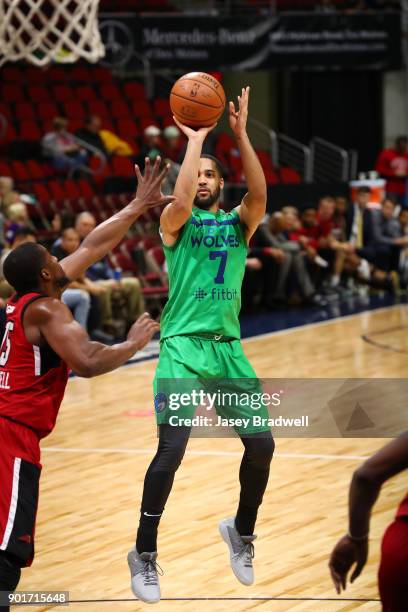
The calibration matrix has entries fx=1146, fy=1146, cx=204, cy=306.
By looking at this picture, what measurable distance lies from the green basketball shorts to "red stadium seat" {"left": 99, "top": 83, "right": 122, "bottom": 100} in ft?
44.5

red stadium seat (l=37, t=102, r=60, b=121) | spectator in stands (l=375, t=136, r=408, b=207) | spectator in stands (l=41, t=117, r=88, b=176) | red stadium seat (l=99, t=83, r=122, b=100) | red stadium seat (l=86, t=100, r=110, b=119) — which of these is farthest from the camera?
spectator in stands (l=375, t=136, r=408, b=207)

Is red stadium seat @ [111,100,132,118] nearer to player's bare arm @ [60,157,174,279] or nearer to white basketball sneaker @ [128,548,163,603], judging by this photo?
player's bare arm @ [60,157,174,279]

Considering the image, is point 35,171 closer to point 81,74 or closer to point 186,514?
point 81,74

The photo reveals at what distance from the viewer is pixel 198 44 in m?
18.2

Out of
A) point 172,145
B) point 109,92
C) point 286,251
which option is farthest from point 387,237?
point 109,92

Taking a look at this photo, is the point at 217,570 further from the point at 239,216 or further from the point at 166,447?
the point at 239,216

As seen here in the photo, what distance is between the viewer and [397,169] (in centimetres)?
2008

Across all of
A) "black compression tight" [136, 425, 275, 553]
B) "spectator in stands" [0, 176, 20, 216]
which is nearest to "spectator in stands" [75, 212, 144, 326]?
"spectator in stands" [0, 176, 20, 216]

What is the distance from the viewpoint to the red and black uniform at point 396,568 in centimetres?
311

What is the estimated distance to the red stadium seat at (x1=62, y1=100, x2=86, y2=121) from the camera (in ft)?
57.3

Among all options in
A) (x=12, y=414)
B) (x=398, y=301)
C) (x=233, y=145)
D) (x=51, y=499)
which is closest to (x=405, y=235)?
(x=398, y=301)

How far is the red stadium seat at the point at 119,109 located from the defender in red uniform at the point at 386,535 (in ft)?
50.4

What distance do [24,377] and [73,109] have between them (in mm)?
13612

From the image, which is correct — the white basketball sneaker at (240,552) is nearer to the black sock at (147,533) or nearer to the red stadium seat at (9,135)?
the black sock at (147,533)
